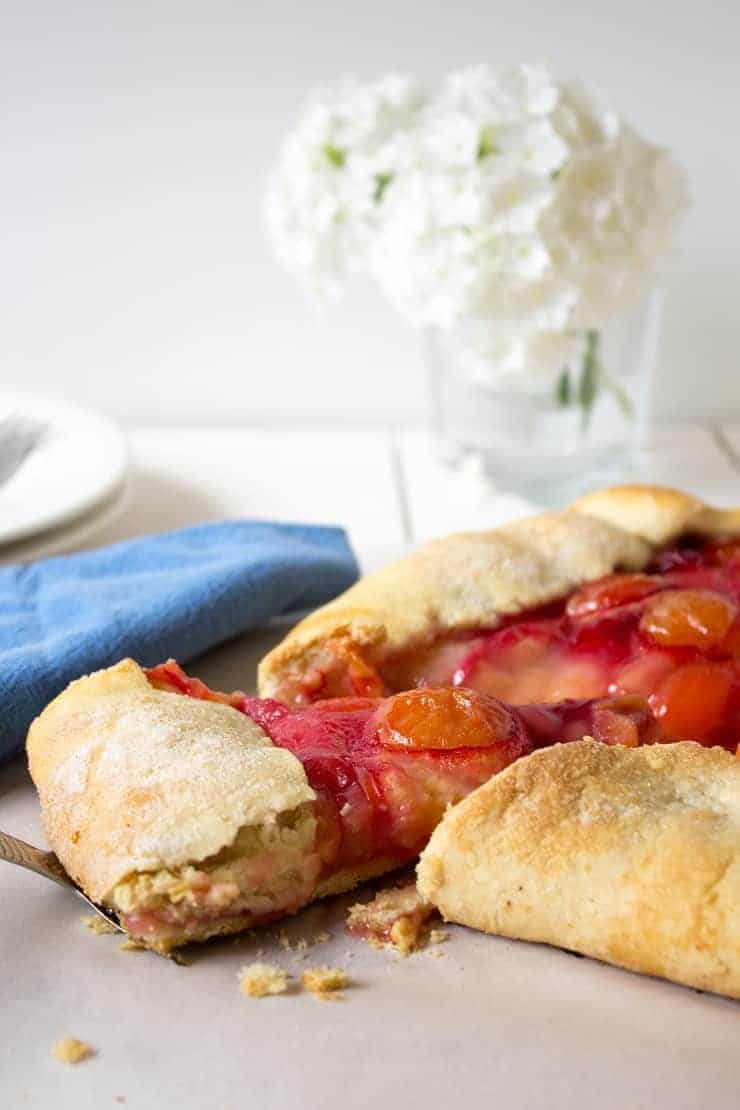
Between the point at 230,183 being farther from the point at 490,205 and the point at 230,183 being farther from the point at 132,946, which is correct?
the point at 132,946

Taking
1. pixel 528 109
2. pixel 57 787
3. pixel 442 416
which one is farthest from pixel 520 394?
pixel 57 787

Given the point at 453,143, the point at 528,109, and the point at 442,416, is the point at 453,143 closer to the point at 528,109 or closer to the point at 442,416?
the point at 528,109

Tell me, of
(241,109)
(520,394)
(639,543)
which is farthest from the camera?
(241,109)

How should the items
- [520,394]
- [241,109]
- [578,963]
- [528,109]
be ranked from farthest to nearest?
[241,109]
[520,394]
[528,109]
[578,963]

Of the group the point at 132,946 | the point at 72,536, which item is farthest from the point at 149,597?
the point at 132,946

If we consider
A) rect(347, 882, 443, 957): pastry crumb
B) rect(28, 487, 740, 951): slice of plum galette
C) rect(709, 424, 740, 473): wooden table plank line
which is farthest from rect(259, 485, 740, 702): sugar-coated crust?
rect(709, 424, 740, 473): wooden table plank line

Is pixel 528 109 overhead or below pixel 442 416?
overhead

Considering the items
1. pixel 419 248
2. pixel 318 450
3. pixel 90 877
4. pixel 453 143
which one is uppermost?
pixel 453 143

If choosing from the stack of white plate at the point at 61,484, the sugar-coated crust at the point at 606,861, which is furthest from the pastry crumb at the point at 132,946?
the stack of white plate at the point at 61,484
